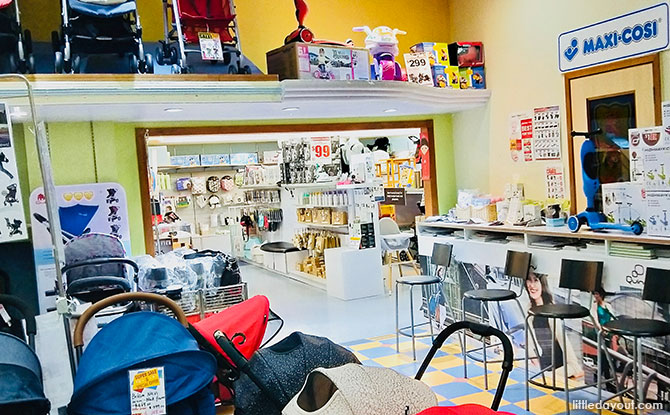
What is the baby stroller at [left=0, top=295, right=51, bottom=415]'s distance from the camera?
2.08 m

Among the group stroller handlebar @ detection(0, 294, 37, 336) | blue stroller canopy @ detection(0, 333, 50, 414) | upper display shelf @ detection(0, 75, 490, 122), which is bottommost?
blue stroller canopy @ detection(0, 333, 50, 414)

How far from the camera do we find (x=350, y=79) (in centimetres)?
596

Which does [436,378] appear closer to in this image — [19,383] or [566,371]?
[566,371]

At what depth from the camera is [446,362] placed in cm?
570

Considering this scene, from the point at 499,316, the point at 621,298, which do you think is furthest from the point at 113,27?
the point at 621,298

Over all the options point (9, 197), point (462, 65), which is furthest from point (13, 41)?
Answer: point (462, 65)

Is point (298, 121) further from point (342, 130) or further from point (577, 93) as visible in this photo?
point (577, 93)

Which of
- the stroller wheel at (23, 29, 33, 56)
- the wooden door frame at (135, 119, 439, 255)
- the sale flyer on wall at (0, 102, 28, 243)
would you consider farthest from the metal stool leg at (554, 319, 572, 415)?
the stroller wheel at (23, 29, 33, 56)

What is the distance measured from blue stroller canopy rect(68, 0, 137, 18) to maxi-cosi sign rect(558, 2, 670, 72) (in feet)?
12.6

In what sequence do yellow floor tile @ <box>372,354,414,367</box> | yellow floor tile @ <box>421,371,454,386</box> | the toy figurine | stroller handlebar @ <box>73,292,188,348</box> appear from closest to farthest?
stroller handlebar @ <box>73,292,188,348</box> → yellow floor tile @ <box>421,371,454,386</box> → yellow floor tile @ <box>372,354,414,367</box> → the toy figurine

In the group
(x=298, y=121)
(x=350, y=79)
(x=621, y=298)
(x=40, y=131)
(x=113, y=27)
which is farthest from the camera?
(x=298, y=121)

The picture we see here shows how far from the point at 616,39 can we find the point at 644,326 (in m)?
2.58

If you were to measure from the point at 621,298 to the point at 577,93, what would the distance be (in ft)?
6.94

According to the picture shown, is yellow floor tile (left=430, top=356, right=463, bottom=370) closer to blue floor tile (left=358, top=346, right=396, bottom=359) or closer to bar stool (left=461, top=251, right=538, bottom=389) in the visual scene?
bar stool (left=461, top=251, right=538, bottom=389)
